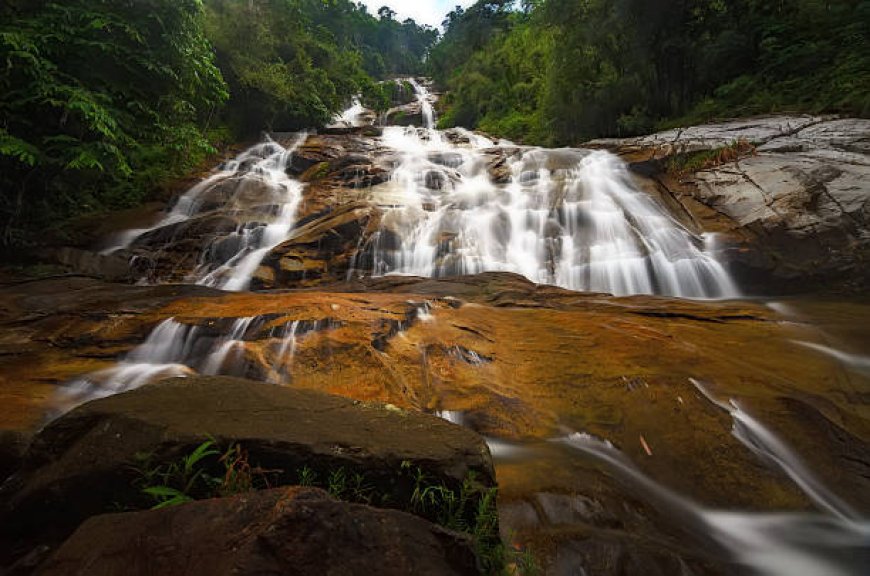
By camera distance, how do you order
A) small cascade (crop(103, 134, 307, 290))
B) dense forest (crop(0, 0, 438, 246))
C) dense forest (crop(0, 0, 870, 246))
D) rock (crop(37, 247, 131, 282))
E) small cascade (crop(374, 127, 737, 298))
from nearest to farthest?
dense forest (crop(0, 0, 438, 246)) → dense forest (crop(0, 0, 870, 246)) → small cascade (crop(374, 127, 737, 298)) → rock (crop(37, 247, 131, 282)) → small cascade (crop(103, 134, 307, 290))

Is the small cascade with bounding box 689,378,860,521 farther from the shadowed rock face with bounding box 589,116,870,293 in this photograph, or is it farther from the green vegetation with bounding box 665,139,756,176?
the green vegetation with bounding box 665,139,756,176

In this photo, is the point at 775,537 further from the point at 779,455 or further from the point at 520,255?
the point at 520,255

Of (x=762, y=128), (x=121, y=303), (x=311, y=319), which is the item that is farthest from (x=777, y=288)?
(x=121, y=303)

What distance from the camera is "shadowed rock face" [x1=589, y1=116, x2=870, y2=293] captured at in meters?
6.61

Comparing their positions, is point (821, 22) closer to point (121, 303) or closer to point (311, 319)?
point (311, 319)

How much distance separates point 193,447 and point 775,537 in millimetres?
3225

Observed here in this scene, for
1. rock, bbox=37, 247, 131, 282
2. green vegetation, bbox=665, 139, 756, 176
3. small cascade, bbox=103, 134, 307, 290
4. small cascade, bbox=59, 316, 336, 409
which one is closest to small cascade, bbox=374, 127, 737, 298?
green vegetation, bbox=665, 139, 756, 176

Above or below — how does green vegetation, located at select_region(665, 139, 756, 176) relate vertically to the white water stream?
above

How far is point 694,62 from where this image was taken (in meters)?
12.8

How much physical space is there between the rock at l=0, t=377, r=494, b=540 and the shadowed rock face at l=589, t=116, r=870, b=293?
7.07m

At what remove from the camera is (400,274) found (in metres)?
8.62

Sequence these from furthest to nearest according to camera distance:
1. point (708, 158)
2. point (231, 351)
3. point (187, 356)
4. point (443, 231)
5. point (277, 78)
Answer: point (277, 78), point (443, 231), point (708, 158), point (187, 356), point (231, 351)

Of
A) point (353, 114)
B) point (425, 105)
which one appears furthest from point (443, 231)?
point (425, 105)

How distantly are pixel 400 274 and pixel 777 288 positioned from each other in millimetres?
6397
